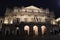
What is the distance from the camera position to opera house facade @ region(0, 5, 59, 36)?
1826 inches

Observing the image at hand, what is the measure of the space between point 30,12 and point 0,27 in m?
12.0

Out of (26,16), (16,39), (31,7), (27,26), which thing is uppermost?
(31,7)

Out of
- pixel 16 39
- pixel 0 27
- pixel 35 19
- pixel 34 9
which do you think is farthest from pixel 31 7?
pixel 16 39

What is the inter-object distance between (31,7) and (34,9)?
4.46 ft

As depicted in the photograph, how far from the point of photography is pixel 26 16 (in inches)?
2071

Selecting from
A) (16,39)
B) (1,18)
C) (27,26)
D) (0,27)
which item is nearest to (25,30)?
(27,26)

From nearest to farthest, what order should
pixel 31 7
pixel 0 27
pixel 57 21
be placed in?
pixel 0 27
pixel 31 7
pixel 57 21

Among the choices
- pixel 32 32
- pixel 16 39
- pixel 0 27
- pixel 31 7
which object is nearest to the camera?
pixel 16 39

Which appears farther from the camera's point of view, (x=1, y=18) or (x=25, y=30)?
(x=1, y=18)

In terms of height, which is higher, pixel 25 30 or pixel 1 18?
pixel 1 18

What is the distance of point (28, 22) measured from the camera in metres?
47.6

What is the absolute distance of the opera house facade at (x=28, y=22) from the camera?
46.4m

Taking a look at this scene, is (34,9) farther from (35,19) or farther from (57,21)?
(57,21)

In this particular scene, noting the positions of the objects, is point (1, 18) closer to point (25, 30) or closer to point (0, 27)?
point (0, 27)
